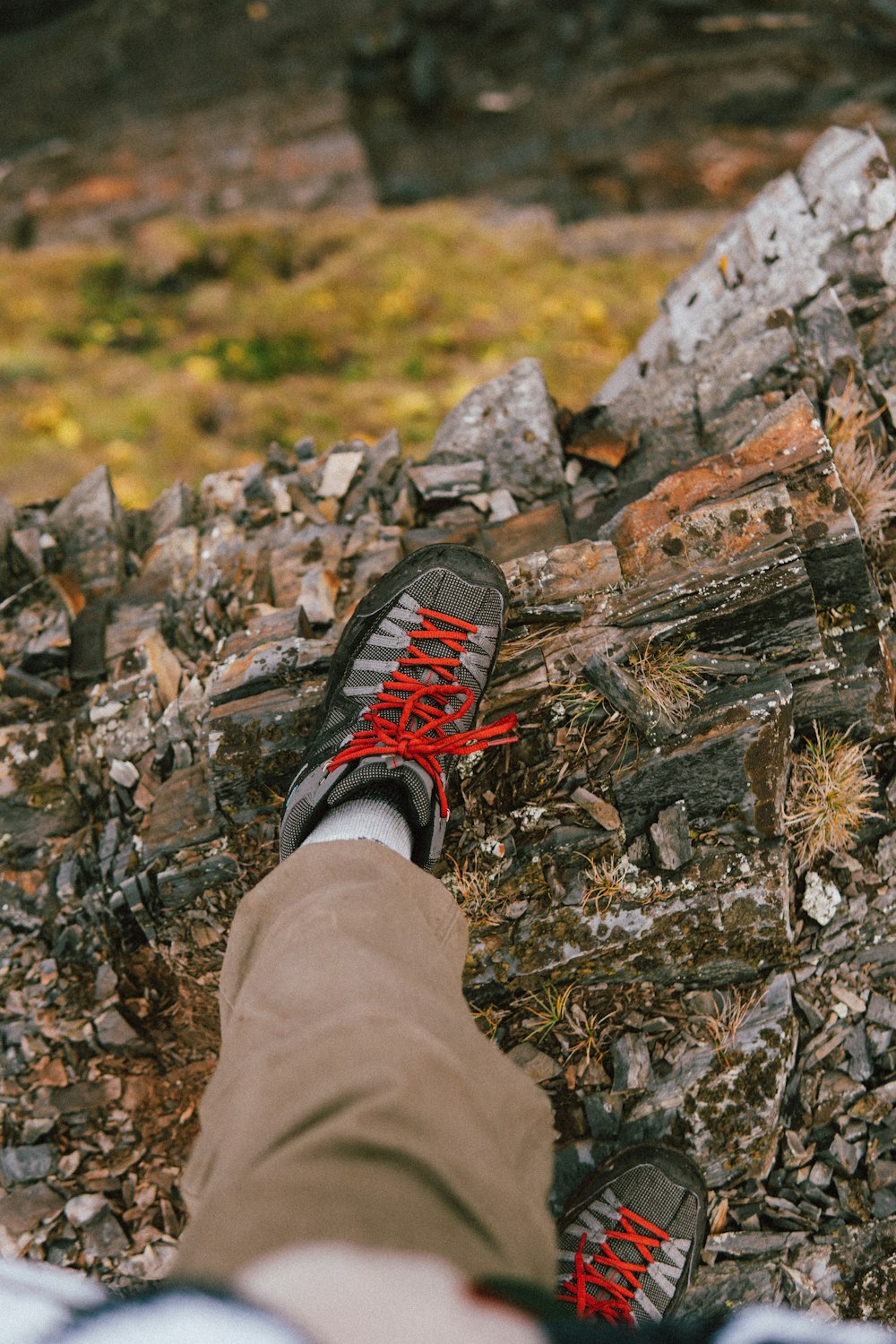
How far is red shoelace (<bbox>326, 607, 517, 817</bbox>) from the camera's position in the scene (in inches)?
103

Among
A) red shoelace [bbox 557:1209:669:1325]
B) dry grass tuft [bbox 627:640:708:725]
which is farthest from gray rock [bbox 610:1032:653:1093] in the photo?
dry grass tuft [bbox 627:640:708:725]

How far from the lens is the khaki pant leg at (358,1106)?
4.29 feet

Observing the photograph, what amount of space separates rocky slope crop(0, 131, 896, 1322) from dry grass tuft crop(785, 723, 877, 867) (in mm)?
47

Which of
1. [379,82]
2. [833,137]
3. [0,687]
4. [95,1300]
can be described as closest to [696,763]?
[95,1300]

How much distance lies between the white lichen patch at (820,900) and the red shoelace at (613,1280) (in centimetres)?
118

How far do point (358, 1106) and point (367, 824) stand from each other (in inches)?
42.9

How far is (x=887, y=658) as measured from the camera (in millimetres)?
2879

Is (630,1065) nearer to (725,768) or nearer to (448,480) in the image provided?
(725,768)

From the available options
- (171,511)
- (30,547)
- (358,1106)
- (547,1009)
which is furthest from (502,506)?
(358,1106)

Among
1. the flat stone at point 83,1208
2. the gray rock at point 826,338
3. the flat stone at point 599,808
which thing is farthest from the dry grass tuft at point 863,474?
the flat stone at point 83,1208

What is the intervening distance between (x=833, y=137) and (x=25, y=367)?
559 cm

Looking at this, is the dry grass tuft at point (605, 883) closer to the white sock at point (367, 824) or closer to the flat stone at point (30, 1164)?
the white sock at point (367, 824)

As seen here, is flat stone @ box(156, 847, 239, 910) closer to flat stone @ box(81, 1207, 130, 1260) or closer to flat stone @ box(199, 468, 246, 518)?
flat stone @ box(81, 1207, 130, 1260)

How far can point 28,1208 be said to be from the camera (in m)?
2.82
